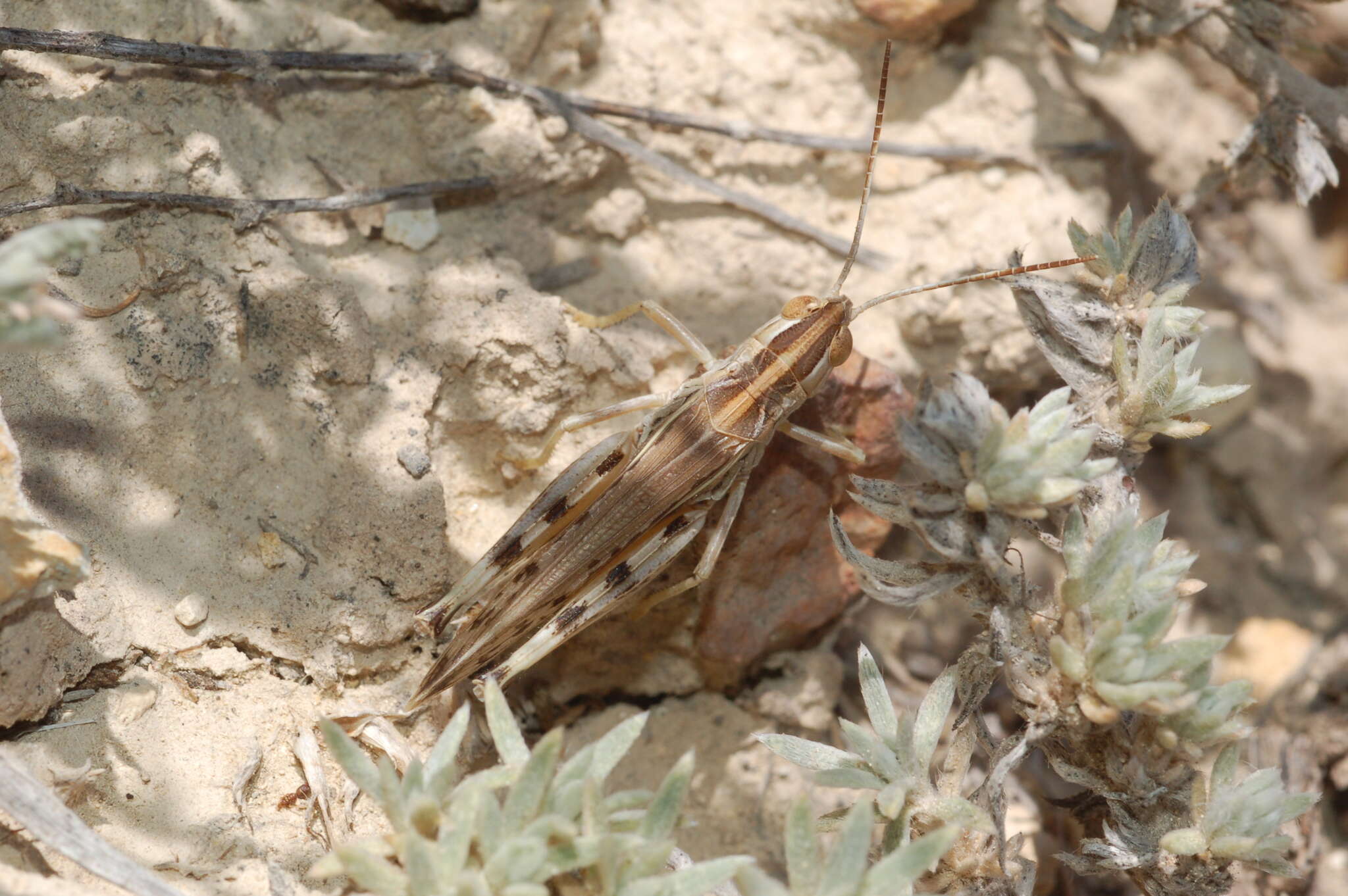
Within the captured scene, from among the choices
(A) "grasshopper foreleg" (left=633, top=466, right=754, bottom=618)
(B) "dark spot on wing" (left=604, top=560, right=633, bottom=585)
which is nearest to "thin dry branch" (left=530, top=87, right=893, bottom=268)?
(A) "grasshopper foreleg" (left=633, top=466, right=754, bottom=618)

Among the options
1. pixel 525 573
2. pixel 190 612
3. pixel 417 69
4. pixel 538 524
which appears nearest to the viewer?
pixel 190 612

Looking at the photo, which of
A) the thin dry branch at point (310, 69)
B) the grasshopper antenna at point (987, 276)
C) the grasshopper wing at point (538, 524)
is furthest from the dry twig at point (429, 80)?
the grasshopper wing at point (538, 524)

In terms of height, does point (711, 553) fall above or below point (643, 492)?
below

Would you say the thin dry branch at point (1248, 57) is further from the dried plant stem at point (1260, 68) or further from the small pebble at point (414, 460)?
the small pebble at point (414, 460)

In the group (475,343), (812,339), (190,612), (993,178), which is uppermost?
(993,178)

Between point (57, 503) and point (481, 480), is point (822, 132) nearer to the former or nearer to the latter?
point (481, 480)

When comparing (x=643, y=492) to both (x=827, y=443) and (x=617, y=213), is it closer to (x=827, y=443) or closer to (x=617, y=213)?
(x=827, y=443)

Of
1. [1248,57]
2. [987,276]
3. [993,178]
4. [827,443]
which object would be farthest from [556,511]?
[1248,57]
